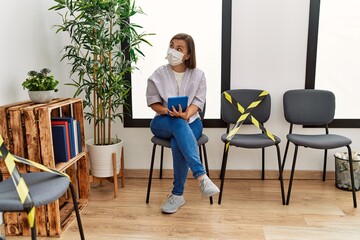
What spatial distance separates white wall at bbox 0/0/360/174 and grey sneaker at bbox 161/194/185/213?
2.12 feet

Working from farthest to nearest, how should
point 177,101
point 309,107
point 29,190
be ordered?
point 309,107, point 177,101, point 29,190

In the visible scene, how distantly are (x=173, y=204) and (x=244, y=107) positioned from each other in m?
1.01

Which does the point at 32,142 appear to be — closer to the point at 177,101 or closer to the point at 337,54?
the point at 177,101

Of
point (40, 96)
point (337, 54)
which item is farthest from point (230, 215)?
point (337, 54)

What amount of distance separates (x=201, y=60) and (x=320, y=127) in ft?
3.94

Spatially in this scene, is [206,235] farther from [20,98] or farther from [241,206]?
[20,98]

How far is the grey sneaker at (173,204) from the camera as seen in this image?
2.21 meters

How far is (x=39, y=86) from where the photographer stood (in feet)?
6.53

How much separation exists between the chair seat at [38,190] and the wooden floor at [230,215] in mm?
528

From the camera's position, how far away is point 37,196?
1.37m

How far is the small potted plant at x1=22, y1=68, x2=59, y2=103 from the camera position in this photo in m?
1.98

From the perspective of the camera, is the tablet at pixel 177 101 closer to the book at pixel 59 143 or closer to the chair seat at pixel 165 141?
the chair seat at pixel 165 141

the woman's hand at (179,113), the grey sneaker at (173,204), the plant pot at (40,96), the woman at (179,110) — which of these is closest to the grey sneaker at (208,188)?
the woman at (179,110)

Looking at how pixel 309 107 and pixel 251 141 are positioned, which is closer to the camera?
pixel 251 141
